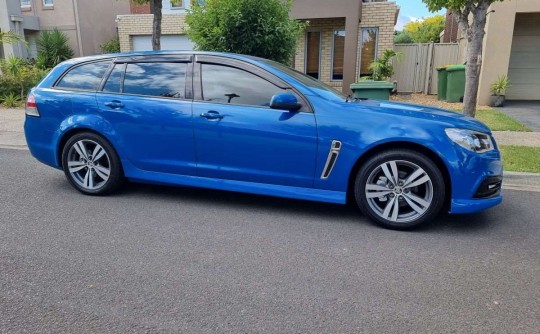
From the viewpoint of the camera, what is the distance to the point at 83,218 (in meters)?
4.22

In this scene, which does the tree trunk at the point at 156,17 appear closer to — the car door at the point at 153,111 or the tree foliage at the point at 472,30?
the car door at the point at 153,111

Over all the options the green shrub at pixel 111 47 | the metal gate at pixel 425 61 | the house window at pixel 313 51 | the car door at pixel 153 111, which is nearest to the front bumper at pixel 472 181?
the car door at pixel 153 111

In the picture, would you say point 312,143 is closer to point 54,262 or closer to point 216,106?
point 216,106

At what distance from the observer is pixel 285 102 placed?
158 inches

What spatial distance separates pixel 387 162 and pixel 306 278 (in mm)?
1465

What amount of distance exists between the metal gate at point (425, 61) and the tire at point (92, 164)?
13.5 metres

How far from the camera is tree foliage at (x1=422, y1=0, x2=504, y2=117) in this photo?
6.41m

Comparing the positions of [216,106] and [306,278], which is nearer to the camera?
[306,278]

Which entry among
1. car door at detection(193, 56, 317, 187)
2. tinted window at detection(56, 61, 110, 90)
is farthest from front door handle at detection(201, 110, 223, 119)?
tinted window at detection(56, 61, 110, 90)

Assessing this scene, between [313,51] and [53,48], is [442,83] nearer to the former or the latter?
[313,51]

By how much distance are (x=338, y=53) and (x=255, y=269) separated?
13753 mm

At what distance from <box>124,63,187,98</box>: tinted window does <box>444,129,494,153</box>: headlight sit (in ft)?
8.99

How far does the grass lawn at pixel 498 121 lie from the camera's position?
8.87 meters

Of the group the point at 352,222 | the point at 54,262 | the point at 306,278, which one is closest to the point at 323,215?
the point at 352,222
